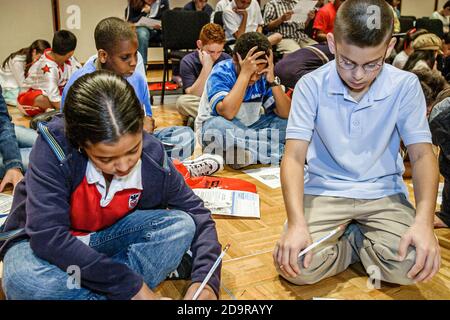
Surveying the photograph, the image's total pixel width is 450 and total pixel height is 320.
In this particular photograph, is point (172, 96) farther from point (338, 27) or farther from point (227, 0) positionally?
point (338, 27)

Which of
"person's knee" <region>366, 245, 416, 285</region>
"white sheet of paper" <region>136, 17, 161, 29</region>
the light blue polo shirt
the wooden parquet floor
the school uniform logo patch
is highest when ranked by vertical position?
"white sheet of paper" <region>136, 17, 161, 29</region>

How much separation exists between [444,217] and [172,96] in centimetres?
303

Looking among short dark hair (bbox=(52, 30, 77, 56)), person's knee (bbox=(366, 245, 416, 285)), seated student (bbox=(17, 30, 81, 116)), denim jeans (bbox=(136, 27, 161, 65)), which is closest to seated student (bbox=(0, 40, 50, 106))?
seated student (bbox=(17, 30, 81, 116))

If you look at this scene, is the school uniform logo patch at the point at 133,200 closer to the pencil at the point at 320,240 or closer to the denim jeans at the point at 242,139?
the pencil at the point at 320,240

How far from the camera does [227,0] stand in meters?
4.50

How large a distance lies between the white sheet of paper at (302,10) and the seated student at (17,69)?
2276 mm

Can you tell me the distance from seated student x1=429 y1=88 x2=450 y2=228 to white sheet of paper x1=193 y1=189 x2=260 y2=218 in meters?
0.68

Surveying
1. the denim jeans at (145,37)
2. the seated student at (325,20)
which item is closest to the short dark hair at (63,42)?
the denim jeans at (145,37)

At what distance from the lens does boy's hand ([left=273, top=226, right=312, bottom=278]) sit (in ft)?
3.70

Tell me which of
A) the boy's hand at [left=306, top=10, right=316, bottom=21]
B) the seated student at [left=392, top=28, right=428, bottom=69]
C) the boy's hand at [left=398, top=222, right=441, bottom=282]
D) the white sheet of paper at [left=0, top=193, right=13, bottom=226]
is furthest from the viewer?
the boy's hand at [left=306, top=10, right=316, bottom=21]

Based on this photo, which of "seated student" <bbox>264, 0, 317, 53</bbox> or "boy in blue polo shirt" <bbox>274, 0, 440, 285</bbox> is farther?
"seated student" <bbox>264, 0, 317, 53</bbox>

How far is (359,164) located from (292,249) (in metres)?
0.34

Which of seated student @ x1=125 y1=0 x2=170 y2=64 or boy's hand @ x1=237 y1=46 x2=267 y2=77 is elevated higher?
seated student @ x1=125 y1=0 x2=170 y2=64

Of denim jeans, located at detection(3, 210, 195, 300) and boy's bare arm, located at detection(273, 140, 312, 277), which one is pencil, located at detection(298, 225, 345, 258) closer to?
boy's bare arm, located at detection(273, 140, 312, 277)
